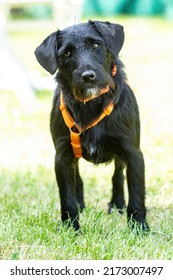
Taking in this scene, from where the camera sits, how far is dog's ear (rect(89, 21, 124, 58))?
478cm

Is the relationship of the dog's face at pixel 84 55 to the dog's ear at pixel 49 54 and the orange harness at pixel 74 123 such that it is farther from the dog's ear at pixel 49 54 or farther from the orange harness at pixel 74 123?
the orange harness at pixel 74 123

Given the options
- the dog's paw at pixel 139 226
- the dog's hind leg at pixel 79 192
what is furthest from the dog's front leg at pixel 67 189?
the dog's hind leg at pixel 79 192

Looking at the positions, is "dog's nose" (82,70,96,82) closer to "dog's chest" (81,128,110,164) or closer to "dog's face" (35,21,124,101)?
"dog's face" (35,21,124,101)

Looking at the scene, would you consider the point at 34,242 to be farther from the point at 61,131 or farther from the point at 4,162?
the point at 4,162

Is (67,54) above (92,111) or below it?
above

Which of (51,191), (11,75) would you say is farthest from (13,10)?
(51,191)

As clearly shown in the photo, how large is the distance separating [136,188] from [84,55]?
41.6 inches

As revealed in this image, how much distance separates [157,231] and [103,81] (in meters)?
1.18

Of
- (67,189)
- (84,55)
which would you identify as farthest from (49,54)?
(67,189)

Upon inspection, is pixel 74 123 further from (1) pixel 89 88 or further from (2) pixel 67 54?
(2) pixel 67 54

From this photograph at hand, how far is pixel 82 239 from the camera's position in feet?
15.3

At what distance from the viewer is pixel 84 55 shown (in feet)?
15.3

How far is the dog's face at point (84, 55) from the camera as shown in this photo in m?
4.61
